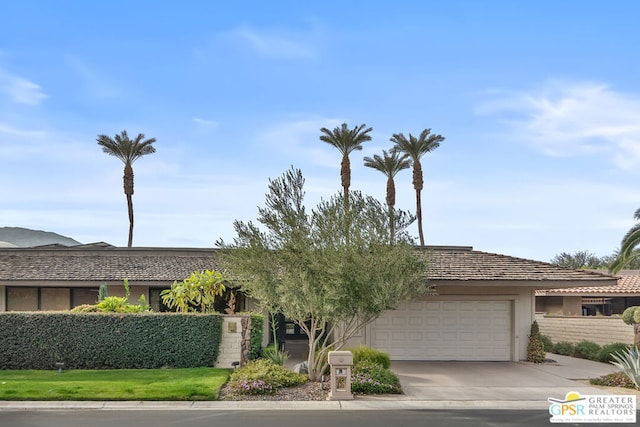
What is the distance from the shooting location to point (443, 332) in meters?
22.9

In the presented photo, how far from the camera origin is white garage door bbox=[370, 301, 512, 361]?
22781 mm

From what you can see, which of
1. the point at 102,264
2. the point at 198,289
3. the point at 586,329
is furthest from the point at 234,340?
the point at 586,329

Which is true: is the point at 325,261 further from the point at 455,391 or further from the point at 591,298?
the point at 591,298

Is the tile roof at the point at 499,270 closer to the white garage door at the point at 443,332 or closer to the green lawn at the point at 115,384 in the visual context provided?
the white garage door at the point at 443,332

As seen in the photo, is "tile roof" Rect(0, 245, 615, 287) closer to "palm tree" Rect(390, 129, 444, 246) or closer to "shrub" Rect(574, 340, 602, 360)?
"shrub" Rect(574, 340, 602, 360)

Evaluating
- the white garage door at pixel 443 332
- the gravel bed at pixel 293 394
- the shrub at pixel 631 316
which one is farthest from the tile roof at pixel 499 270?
the gravel bed at pixel 293 394

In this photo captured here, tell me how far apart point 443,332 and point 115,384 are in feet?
38.2

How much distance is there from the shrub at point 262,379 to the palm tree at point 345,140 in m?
30.6

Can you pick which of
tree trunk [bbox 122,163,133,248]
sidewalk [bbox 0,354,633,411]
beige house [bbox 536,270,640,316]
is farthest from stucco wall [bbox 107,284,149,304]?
tree trunk [bbox 122,163,133,248]

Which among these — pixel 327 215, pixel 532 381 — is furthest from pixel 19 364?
pixel 532 381

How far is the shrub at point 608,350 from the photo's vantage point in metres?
23.0

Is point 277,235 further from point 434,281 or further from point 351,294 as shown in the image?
point 434,281

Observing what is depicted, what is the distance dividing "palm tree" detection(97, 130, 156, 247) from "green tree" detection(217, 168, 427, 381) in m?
31.0

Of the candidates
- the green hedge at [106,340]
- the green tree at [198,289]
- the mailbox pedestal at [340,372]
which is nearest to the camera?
the mailbox pedestal at [340,372]
